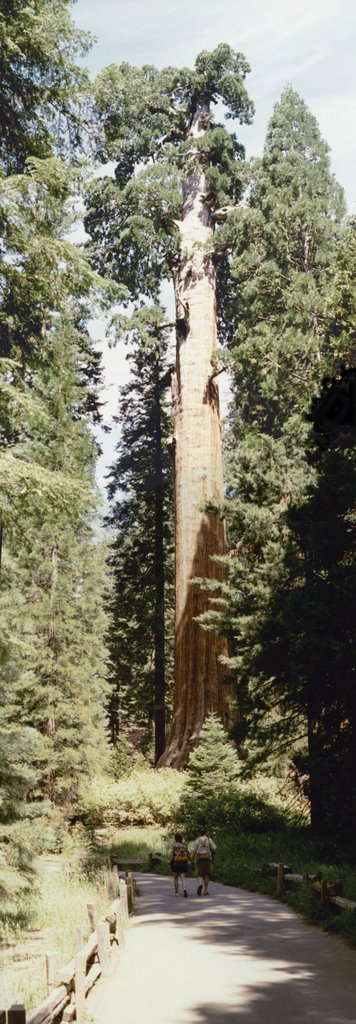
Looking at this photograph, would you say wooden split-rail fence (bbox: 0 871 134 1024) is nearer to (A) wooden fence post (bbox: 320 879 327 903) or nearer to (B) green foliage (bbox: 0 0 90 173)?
(A) wooden fence post (bbox: 320 879 327 903)

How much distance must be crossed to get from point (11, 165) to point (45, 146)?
3.06ft

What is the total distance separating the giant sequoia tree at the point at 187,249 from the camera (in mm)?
25219

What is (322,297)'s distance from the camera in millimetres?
26141

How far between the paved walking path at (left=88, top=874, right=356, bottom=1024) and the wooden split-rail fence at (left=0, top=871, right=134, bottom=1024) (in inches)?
6.6

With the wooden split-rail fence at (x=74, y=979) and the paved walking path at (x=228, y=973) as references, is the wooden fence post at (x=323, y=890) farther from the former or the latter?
the wooden split-rail fence at (x=74, y=979)

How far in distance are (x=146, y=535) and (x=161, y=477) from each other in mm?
2907

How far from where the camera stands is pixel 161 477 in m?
38.6

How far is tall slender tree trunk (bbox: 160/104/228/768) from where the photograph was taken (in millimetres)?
24875

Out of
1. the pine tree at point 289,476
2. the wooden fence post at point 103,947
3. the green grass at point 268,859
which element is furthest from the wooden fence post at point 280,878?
the wooden fence post at point 103,947

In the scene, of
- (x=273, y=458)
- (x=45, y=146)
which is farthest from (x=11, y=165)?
(x=273, y=458)

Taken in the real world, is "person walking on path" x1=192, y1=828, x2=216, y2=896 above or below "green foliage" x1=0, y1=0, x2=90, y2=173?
below

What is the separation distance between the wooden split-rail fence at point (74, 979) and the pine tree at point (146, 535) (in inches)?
971

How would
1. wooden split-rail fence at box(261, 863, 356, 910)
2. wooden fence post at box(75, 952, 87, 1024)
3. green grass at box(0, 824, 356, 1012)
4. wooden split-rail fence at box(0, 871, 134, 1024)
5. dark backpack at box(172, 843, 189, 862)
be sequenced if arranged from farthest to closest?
1. dark backpack at box(172, 843, 189, 862)
2. wooden split-rail fence at box(261, 863, 356, 910)
3. green grass at box(0, 824, 356, 1012)
4. wooden fence post at box(75, 952, 87, 1024)
5. wooden split-rail fence at box(0, 871, 134, 1024)

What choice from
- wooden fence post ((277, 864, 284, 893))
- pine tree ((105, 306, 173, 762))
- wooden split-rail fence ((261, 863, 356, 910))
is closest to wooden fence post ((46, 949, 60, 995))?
wooden split-rail fence ((261, 863, 356, 910))
